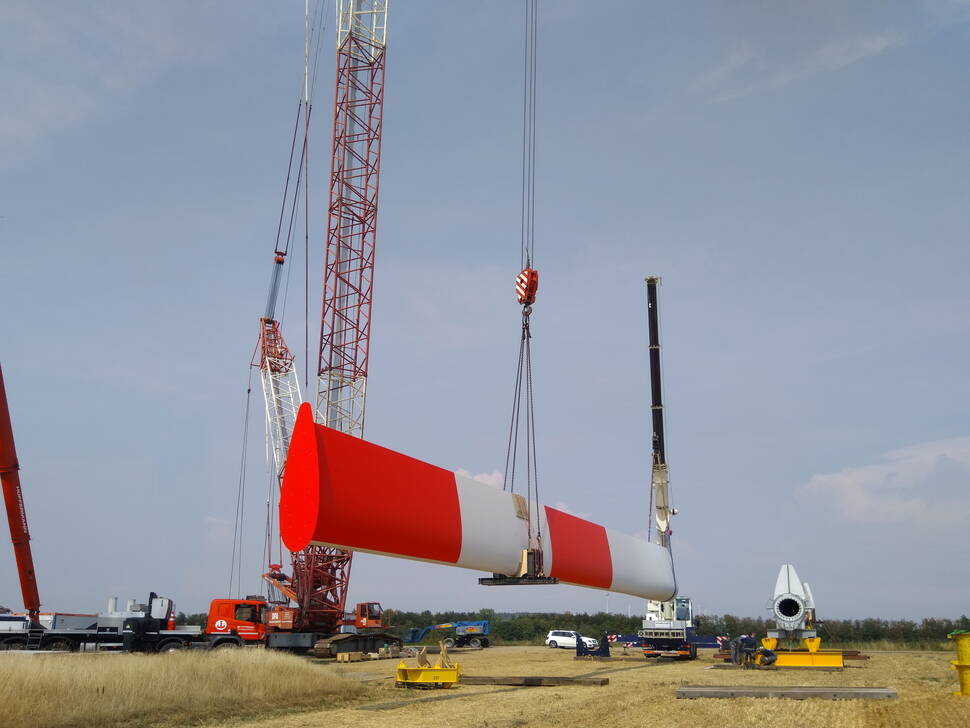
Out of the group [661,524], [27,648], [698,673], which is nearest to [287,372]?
[27,648]

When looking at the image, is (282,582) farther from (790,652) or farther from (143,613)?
(790,652)

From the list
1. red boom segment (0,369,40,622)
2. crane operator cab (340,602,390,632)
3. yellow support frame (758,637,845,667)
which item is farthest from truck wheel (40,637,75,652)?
yellow support frame (758,637,845,667)

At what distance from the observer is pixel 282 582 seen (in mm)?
38000

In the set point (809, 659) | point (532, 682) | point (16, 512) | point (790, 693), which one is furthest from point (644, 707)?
point (16, 512)

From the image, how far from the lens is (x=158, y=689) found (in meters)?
14.8

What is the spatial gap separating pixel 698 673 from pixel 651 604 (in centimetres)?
677

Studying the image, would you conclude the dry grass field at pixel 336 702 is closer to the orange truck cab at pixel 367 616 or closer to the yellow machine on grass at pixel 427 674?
the yellow machine on grass at pixel 427 674

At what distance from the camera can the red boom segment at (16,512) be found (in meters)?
29.0

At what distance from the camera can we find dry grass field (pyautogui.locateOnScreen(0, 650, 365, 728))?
12781 millimetres

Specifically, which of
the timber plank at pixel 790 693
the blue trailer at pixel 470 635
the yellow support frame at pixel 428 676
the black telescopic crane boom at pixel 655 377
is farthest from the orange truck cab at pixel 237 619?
the timber plank at pixel 790 693

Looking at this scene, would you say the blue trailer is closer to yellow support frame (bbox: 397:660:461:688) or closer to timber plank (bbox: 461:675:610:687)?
timber plank (bbox: 461:675:610:687)

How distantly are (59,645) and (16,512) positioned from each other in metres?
5.55

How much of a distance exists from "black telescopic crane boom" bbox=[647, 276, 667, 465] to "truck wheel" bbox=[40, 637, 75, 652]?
68.2 feet

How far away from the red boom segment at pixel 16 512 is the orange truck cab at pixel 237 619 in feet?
19.4
